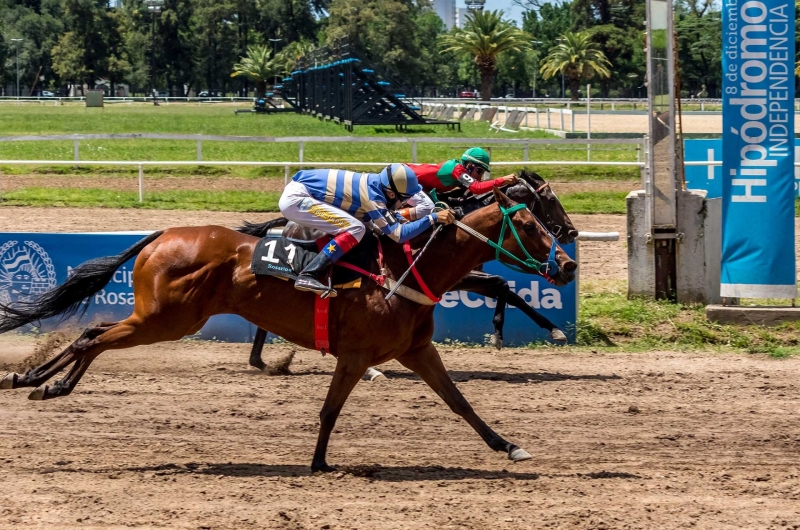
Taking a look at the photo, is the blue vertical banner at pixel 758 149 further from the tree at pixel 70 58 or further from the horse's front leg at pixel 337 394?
the tree at pixel 70 58

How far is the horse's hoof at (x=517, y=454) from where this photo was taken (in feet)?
20.7

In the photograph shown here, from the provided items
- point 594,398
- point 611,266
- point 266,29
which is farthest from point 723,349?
point 266,29

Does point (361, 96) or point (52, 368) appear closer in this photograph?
point (52, 368)

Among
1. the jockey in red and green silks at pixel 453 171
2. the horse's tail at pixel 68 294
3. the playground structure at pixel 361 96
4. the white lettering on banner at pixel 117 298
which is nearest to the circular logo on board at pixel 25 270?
the white lettering on banner at pixel 117 298

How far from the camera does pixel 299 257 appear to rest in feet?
21.1

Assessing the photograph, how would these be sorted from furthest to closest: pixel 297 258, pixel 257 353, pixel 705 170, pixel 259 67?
1. pixel 259 67
2. pixel 705 170
3. pixel 257 353
4. pixel 297 258

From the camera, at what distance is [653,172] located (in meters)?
10.5

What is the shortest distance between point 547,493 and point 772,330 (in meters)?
5.09

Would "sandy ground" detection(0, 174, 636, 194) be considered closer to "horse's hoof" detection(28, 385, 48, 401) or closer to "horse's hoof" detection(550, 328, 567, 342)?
"horse's hoof" detection(550, 328, 567, 342)

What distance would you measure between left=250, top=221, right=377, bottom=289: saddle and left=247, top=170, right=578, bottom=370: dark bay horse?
679 mm

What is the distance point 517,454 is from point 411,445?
30.3 inches

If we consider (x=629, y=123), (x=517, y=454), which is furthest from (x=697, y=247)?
(x=629, y=123)

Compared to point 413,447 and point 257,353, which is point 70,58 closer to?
point 257,353

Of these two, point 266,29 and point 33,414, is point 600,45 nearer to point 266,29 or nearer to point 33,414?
point 266,29
